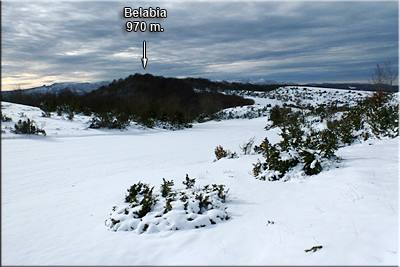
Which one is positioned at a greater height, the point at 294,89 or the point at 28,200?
the point at 294,89

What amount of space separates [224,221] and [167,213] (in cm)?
93

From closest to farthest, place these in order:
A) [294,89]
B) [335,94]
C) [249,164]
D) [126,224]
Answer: [126,224] < [249,164] < [335,94] < [294,89]

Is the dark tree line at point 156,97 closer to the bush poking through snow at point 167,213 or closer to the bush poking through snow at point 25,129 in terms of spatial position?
the bush poking through snow at point 25,129

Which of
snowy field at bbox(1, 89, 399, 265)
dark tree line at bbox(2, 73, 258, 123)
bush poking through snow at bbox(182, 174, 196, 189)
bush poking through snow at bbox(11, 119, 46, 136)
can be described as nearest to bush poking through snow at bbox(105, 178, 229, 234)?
snowy field at bbox(1, 89, 399, 265)

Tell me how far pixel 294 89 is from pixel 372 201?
54037mm

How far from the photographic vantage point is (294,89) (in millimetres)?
54000

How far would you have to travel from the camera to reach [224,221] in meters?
4.02

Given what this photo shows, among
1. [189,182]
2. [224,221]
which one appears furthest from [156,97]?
[224,221]

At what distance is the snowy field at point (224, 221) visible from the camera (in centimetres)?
287

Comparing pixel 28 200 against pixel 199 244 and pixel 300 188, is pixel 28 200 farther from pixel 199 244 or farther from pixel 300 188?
pixel 300 188

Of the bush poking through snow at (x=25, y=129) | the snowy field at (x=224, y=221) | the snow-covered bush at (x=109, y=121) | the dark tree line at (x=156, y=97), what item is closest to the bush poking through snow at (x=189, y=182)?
the snowy field at (x=224, y=221)

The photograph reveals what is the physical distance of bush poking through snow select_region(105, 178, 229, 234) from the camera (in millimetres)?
3738

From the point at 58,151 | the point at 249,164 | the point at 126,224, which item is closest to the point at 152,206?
the point at 126,224

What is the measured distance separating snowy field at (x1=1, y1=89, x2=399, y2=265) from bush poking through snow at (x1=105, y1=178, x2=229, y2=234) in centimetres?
15
